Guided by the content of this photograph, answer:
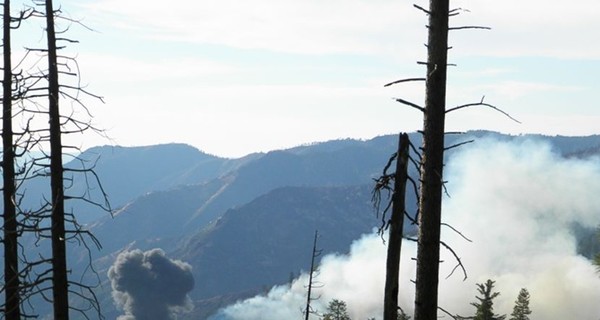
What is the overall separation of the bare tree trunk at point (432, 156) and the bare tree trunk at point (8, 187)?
364 inches

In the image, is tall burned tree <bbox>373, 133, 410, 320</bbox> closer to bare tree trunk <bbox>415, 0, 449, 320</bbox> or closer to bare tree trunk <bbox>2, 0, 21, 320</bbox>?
bare tree trunk <bbox>415, 0, 449, 320</bbox>

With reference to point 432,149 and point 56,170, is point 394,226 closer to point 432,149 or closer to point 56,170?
point 432,149

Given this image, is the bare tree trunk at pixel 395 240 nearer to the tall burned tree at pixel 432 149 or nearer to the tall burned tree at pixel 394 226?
the tall burned tree at pixel 394 226

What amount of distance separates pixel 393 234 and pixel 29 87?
8.40m

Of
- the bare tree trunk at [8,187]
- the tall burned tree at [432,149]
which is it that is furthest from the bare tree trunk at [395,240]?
the bare tree trunk at [8,187]

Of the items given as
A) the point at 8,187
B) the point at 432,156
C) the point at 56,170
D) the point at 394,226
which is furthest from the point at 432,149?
the point at 8,187

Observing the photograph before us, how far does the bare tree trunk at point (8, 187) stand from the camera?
52.4ft

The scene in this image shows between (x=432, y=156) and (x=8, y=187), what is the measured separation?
33.0 feet

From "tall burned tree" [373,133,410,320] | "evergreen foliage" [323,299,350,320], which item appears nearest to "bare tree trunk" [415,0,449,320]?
"tall burned tree" [373,133,410,320]

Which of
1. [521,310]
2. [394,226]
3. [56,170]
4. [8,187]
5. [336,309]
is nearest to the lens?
[394,226]

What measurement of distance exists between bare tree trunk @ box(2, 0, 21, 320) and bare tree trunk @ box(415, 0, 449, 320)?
9.25 meters

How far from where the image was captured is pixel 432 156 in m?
11.4

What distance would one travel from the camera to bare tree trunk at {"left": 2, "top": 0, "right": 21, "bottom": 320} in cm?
1596

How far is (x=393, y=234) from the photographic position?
41.1 ft
